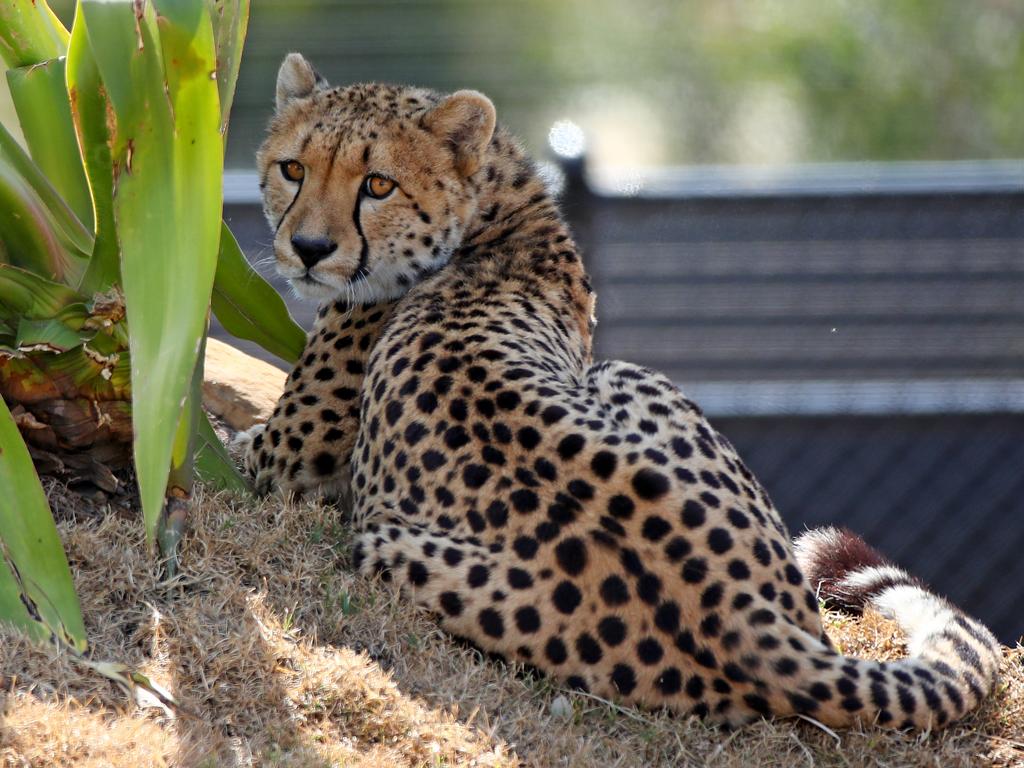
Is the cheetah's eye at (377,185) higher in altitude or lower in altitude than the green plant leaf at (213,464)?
higher

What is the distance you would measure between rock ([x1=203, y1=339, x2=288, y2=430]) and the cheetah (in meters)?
0.28

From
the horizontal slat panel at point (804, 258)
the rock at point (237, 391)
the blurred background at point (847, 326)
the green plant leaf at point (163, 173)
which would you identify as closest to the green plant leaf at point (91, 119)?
the green plant leaf at point (163, 173)

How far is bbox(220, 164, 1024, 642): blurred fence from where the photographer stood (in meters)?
3.62

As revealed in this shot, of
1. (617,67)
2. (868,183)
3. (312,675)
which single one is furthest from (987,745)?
(617,67)

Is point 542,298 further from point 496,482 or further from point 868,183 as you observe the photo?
point 868,183

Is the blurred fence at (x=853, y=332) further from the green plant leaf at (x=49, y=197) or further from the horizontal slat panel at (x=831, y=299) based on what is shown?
the green plant leaf at (x=49, y=197)

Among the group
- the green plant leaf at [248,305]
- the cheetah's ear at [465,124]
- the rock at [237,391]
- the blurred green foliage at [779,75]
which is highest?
the blurred green foliage at [779,75]

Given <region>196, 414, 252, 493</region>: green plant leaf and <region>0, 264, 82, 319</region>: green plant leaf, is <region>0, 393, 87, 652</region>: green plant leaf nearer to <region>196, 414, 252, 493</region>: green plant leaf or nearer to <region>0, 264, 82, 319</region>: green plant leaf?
<region>0, 264, 82, 319</region>: green plant leaf

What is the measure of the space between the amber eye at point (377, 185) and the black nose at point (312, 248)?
0.36ft

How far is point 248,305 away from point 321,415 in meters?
0.27

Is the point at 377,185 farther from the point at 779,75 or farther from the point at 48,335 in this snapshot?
the point at 779,75

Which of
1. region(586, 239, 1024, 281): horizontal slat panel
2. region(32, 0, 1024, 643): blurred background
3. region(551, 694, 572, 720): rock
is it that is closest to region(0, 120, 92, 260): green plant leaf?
region(551, 694, 572, 720): rock

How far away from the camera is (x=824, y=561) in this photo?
7.21 ft

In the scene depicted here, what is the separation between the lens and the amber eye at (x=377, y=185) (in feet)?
7.04
